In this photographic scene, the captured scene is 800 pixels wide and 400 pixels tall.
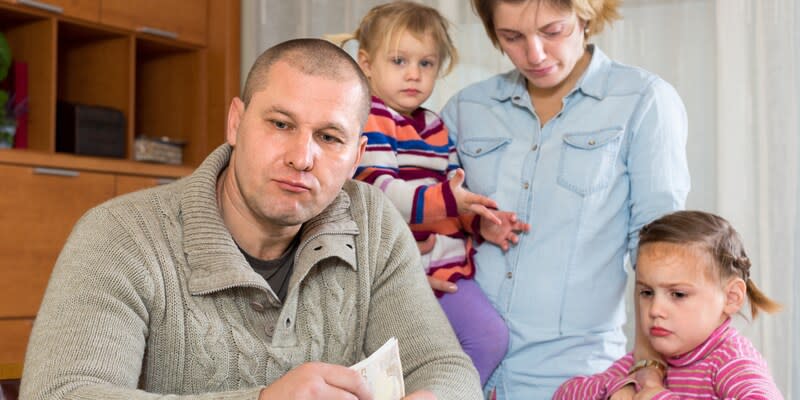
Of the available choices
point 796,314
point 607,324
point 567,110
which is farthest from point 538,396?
point 796,314

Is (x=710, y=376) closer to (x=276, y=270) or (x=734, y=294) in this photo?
(x=734, y=294)

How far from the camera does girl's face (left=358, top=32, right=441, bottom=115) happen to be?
2.13 m

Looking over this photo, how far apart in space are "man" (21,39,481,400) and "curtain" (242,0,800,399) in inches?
54.6

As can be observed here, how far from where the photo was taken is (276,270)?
167cm

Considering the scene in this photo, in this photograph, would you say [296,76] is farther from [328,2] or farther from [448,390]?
[328,2]

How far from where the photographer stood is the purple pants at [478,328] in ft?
6.43

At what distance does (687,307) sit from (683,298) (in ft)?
0.07

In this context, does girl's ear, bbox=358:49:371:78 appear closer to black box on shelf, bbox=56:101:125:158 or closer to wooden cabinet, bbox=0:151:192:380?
wooden cabinet, bbox=0:151:192:380

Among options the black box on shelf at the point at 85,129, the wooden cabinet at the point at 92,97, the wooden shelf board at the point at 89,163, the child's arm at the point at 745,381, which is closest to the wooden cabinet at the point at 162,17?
the wooden cabinet at the point at 92,97

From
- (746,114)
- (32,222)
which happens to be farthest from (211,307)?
(32,222)

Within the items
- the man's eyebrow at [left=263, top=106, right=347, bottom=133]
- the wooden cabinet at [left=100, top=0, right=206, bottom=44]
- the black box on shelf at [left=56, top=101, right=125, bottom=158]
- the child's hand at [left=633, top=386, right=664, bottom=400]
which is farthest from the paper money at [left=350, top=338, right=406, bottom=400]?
the wooden cabinet at [left=100, top=0, right=206, bottom=44]

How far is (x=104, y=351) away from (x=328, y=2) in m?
2.85

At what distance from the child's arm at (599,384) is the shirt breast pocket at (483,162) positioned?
1.60 ft

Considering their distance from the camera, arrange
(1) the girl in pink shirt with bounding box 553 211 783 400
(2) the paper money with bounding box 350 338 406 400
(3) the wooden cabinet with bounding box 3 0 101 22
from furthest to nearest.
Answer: (3) the wooden cabinet with bounding box 3 0 101 22 → (1) the girl in pink shirt with bounding box 553 211 783 400 → (2) the paper money with bounding box 350 338 406 400
